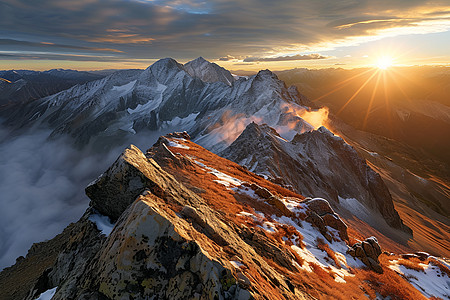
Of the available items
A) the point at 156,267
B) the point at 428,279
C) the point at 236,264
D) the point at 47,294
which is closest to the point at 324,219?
the point at 428,279

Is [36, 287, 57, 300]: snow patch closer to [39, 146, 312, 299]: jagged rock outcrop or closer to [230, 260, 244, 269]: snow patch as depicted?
[39, 146, 312, 299]: jagged rock outcrop

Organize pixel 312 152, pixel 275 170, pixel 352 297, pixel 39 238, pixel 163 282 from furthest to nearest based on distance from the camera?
1. pixel 39 238
2. pixel 312 152
3. pixel 275 170
4. pixel 352 297
5. pixel 163 282

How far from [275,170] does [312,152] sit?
1126 inches

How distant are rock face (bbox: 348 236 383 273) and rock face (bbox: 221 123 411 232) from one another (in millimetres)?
35221

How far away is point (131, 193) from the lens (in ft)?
35.8

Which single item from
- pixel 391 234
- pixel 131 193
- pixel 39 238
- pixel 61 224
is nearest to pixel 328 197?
pixel 391 234

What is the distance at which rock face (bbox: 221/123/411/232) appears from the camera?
214 feet

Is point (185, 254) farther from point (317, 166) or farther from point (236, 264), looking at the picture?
point (317, 166)

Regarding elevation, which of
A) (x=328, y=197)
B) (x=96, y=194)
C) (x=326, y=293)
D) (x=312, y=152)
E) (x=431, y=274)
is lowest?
(x=328, y=197)

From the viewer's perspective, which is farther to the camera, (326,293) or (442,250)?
(442,250)

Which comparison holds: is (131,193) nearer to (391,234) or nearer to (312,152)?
(312,152)

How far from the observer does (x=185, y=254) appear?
7.52 m

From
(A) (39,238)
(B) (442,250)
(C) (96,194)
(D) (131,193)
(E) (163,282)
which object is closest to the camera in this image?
(E) (163,282)

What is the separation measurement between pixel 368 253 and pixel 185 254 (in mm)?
21985
